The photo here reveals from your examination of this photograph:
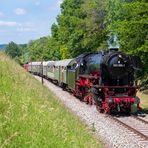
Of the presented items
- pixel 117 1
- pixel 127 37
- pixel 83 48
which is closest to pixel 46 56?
pixel 83 48

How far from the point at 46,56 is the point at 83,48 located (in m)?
46.4

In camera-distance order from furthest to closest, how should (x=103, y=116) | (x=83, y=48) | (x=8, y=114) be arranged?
(x=83, y=48)
(x=103, y=116)
(x=8, y=114)

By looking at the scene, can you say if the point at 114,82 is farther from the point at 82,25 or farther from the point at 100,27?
the point at 82,25

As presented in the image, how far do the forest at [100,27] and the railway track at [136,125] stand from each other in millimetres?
7754

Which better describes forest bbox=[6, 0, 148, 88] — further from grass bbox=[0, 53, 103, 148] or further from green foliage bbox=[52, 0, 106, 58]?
grass bbox=[0, 53, 103, 148]

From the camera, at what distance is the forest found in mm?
28656

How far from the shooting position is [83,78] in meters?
27.5

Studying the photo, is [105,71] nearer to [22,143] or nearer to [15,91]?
[15,91]

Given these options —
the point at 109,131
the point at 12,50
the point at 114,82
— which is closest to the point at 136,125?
the point at 109,131

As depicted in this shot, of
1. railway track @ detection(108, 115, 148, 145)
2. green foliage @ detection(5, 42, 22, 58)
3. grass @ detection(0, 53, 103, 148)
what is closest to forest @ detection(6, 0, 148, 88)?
green foliage @ detection(5, 42, 22, 58)

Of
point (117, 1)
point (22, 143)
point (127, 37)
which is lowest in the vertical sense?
point (22, 143)

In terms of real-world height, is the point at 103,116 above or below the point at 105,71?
below

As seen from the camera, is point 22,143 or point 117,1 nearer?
point 22,143

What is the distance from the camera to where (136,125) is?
1866 cm
